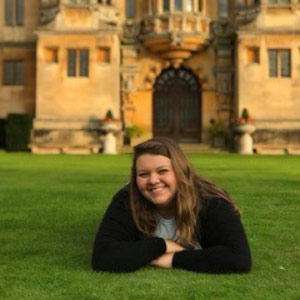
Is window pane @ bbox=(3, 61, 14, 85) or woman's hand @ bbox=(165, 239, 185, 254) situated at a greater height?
window pane @ bbox=(3, 61, 14, 85)

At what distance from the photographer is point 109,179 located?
1241 centimetres

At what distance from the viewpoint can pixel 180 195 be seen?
162 inches

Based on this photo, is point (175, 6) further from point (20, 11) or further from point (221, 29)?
point (20, 11)

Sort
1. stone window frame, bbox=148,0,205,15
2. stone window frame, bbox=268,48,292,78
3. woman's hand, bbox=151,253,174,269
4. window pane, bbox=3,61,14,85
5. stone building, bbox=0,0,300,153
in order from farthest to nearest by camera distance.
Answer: window pane, bbox=3,61,14,85 < stone window frame, bbox=148,0,205,15 < stone window frame, bbox=268,48,292,78 < stone building, bbox=0,0,300,153 < woman's hand, bbox=151,253,174,269

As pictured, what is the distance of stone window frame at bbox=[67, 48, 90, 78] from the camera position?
1102 inches

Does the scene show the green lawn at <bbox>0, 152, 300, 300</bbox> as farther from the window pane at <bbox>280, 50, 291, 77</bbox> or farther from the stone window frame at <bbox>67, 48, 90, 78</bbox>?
the window pane at <bbox>280, 50, 291, 77</bbox>

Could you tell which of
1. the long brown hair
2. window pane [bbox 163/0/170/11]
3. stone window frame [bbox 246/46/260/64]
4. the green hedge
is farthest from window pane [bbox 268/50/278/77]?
the long brown hair

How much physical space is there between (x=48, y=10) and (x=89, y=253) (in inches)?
1020

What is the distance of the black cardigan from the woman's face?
32 centimetres

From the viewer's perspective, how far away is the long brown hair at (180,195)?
400cm

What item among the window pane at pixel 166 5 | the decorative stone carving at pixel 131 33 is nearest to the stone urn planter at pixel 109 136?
the decorative stone carving at pixel 131 33

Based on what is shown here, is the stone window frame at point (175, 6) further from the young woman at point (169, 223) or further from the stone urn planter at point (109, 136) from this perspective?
the young woman at point (169, 223)

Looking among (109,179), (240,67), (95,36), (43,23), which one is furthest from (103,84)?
(109,179)

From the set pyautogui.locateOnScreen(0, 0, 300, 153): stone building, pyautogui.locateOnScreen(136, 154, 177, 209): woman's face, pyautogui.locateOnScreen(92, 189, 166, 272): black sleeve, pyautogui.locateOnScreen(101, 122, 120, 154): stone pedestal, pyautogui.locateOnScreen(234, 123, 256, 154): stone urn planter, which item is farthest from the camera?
pyautogui.locateOnScreen(0, 0, 300, 153): stone building
